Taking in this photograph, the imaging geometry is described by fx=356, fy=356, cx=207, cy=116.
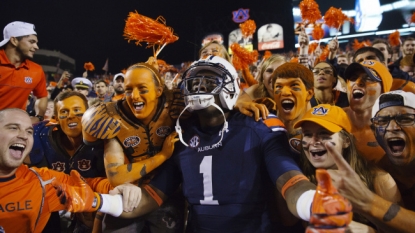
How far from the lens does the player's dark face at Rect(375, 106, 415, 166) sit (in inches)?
94.0

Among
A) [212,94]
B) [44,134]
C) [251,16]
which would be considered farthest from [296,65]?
→ [251,16]

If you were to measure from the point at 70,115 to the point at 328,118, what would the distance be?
2.58m

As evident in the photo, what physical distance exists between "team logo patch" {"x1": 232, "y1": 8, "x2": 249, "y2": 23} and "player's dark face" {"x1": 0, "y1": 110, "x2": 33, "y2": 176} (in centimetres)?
2399

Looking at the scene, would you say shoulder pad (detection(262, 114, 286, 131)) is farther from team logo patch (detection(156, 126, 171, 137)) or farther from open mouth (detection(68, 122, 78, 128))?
open mouth (detection(68, 122, 78, 128))

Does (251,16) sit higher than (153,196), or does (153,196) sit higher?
(251,16)

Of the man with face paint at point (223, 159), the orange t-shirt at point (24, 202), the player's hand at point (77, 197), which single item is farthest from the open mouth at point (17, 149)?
the man with face paint at point (223, 159)

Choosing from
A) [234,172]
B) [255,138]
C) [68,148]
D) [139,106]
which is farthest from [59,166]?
[255,138]

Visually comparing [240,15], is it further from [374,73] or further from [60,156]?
[60,156]

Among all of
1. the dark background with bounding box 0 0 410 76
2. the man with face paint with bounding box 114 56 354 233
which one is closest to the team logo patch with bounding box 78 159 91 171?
the man with face paint with bounding box 114 56 354 233

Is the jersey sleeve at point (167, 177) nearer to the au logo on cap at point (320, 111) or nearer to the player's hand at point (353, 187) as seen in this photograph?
the au logo on cap at point (320, 111)

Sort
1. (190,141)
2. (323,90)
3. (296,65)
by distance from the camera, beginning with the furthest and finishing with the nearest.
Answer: (323,90), (296,65), (190,141)

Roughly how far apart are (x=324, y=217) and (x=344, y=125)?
44.1 inches

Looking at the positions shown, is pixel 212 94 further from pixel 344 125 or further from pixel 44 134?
pixel 44 134

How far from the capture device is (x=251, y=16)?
25828 millimetres
